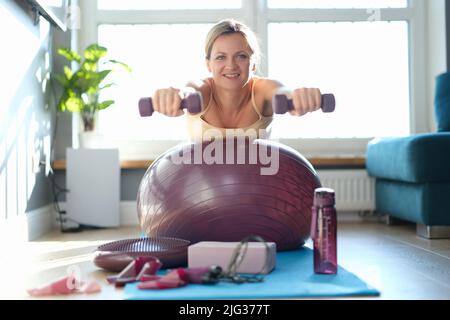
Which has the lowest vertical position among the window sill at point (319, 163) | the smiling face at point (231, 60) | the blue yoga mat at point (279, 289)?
the blue yoga mat at point (279, 289)

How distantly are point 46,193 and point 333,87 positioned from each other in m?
2.04

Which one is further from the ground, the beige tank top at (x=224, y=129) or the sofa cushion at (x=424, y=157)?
the beige tank top at (x=224, y=129)

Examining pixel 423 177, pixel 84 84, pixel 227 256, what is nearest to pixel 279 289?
pixel 227 256

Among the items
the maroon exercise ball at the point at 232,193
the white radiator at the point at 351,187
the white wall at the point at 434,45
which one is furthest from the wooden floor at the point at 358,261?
the white wall at the point at 434,45

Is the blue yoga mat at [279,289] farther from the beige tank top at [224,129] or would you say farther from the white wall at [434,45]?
the white wall at [434,45]

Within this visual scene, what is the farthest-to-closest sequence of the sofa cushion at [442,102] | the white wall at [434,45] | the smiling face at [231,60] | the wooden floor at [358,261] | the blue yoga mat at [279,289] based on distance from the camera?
the white wall at [434,45], the sofa cushion at [442,102], the smiling face at [231,60], the wooden floor at [358,261], the blue yoga mat at [279,289]

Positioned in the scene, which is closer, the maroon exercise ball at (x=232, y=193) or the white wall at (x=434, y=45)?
the maroon exercise ball at (x=232, y=193)

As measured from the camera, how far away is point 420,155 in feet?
9.43

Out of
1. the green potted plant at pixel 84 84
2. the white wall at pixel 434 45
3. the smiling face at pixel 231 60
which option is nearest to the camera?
the smiling face at pixel 231 60

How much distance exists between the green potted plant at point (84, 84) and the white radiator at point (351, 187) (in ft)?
4.84

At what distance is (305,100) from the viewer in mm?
1781

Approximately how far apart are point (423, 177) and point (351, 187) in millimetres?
1038

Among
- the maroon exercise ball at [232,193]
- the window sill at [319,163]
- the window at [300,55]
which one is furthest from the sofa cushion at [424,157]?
the window at [300,55]

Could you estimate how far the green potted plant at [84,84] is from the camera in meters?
3.63
